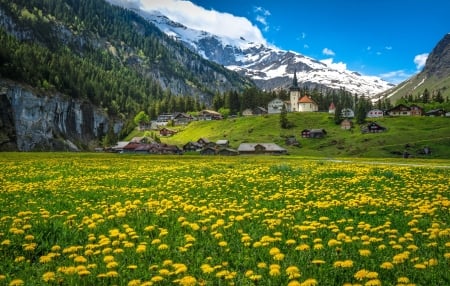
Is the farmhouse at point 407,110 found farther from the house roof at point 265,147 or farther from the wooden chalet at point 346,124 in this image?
the house roof at point 265,147

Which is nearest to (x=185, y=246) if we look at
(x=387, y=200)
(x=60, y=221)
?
(x=60, y=221)

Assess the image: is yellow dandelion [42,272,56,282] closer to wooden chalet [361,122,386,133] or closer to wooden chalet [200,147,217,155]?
wooden chalet [200,147,217,155]

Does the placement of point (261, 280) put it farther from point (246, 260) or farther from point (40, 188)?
point (40, 188)

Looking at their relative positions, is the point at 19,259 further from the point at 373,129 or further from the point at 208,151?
the point at 373,129

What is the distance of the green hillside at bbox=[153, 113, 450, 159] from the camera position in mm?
116625

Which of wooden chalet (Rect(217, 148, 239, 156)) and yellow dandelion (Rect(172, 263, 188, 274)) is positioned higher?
wooden chalet (Rect(217, 148, 239, 156))

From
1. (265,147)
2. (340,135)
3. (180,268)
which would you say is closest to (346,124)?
(340,135)

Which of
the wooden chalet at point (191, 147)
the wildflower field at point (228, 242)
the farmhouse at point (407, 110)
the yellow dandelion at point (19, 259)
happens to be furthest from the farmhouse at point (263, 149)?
the yellow dandelion at point (19, 259)

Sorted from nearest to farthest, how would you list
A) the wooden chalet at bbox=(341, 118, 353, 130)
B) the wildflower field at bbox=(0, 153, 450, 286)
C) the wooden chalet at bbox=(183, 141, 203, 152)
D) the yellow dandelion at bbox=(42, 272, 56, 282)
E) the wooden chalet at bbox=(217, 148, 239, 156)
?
the yellow dandelion at bbox=(42, 272, 56, 282) < the wildflower field at bbox=(0, 153, 450, 286) < the wooden chalet at bbox=(217, 148, 239, 156) < the wooden chalet at bbox=(183, 141, 203, 152) < the wooden chalet at bbox=(341, 118, 353, 130)

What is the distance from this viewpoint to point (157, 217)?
475 inches

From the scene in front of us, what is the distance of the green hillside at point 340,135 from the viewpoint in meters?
117

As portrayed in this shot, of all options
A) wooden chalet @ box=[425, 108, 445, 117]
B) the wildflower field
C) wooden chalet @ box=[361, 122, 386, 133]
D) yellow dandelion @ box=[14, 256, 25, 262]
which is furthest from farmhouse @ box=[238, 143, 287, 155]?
yellow dandelion @ box=[14, 256, 25, 262]

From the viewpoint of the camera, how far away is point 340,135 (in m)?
151

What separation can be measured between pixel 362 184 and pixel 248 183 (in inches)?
227
